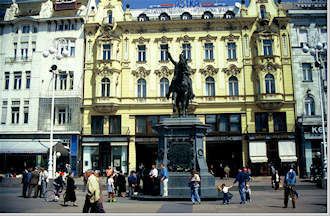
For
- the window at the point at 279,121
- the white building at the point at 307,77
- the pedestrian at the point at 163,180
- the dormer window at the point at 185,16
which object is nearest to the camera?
the pedestrian at the point at 163,180

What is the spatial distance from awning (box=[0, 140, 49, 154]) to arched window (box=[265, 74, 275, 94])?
1725cm

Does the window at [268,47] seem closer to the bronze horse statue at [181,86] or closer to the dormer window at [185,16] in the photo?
the dormer window at [185,16]

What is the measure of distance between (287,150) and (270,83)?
5321mm

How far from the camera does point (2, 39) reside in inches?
1291

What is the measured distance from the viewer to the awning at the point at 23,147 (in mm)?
28531

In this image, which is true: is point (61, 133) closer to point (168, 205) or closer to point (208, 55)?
point (208, 55)

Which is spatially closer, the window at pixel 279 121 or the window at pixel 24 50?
the window at pixel 279 121

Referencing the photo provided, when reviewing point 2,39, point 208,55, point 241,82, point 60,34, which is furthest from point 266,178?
point 2,39

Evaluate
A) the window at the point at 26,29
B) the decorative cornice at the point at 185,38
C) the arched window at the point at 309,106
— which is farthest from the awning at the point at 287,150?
the window at the point at 26,29

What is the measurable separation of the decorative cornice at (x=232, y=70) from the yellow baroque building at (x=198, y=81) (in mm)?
79

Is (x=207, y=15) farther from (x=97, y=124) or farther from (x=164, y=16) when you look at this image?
→ (x=97, y=124)

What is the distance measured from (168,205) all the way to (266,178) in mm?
16897

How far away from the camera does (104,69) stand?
103 feet

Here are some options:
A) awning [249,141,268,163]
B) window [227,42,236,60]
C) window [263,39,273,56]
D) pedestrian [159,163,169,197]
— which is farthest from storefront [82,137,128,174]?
pedestrian [159,163,169,197]
